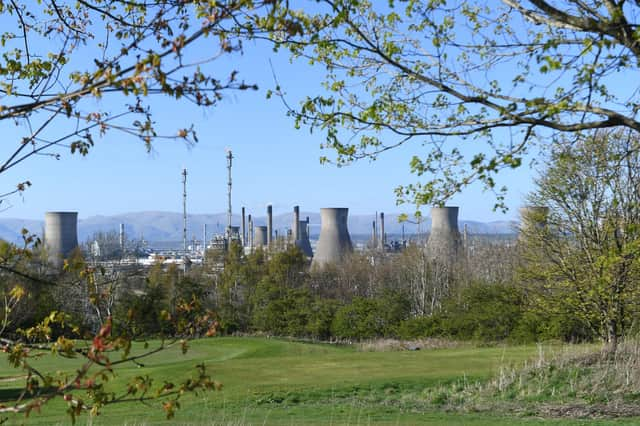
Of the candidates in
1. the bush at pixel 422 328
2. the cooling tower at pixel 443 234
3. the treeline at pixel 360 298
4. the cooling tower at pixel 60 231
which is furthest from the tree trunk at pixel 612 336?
the cooling tower at pixel 60 231

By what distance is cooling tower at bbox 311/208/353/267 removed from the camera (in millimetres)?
37531

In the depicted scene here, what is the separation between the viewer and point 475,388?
988 cm

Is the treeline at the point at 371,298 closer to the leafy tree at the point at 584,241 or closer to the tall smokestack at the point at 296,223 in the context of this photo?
the leafy tree at the point at 584,241

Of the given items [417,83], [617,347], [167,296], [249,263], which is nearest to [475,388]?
[617,347]

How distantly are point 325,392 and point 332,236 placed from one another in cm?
2747

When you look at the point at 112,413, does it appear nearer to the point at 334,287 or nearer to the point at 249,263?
the point at 249,263

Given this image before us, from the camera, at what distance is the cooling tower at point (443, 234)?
1323 inches

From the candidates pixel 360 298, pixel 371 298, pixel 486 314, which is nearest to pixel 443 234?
pixel 371 298

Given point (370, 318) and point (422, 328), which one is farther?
point (370, 318)

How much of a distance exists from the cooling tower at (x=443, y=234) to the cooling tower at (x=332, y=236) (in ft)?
17.6

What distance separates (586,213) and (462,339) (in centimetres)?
919

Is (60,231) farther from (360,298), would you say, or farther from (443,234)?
(443,234)

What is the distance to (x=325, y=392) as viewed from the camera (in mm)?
10406

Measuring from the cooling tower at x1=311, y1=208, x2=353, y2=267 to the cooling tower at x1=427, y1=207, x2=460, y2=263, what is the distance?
17.6 feet
